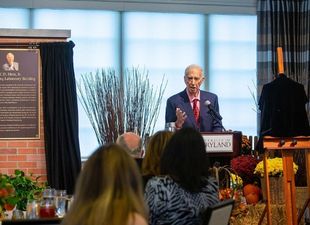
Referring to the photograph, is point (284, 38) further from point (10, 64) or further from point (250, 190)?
point (10, 64)

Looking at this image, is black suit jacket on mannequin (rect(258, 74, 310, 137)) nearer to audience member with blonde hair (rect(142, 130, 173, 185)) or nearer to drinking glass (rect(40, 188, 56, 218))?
audience member with blonde hair (rect(142, 130, 173, 185))

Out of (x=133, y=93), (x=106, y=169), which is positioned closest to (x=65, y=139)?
(x=133, y=93)

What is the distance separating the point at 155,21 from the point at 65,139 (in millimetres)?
2737

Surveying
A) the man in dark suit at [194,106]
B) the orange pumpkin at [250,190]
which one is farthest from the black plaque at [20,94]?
the orange pumpkin at [250,190]

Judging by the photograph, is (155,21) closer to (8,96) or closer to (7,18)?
(7,18)

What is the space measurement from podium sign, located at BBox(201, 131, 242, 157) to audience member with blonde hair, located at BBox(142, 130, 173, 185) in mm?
1146

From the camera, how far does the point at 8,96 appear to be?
5.06 metres

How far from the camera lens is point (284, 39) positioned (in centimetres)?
753

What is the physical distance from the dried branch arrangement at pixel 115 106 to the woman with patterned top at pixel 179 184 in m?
2.81

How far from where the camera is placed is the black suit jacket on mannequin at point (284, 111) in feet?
15.7

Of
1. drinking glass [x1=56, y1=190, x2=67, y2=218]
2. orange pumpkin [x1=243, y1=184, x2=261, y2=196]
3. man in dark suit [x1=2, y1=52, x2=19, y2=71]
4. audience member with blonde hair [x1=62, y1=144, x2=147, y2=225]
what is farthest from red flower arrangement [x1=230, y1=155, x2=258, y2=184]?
audience member with blonde hair [x1=62, y1=144, x2=147, y2=225]

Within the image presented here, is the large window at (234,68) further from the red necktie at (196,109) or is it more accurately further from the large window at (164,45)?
the red necktie at (196,109)

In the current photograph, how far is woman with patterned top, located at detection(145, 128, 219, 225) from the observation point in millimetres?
2658

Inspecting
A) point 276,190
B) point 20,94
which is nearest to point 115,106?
point 20,94
